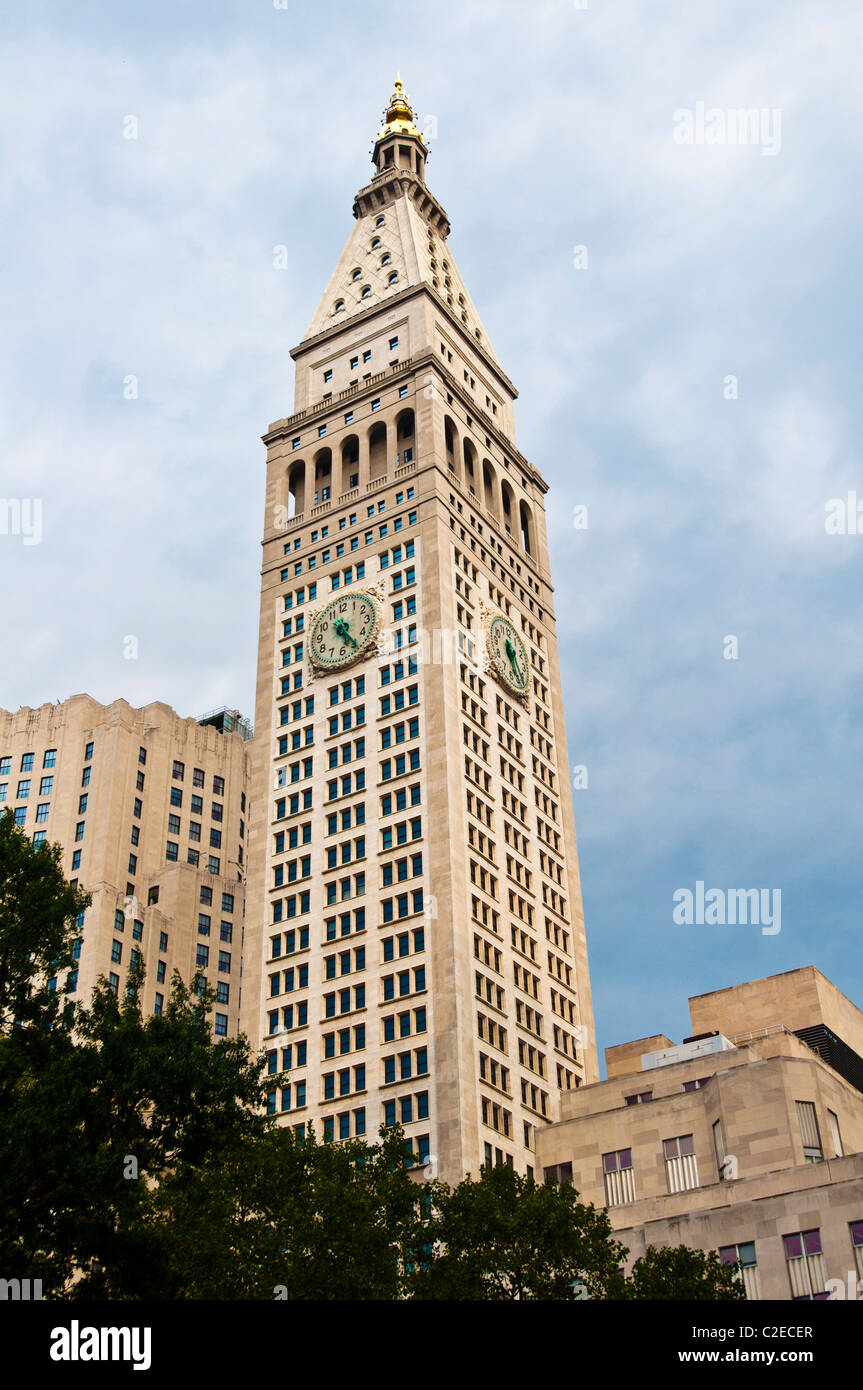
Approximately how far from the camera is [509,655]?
108 meters

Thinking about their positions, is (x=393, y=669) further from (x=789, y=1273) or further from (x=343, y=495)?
(x=789, y=1273)

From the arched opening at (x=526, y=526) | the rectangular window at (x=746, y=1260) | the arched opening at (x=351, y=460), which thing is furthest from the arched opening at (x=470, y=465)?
the rectangular window at (x=746, y=1260)

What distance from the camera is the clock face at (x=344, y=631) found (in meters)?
102

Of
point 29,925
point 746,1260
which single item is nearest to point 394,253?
point 746,1260

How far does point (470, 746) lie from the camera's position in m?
97.2

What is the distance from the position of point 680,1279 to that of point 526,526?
84730mm

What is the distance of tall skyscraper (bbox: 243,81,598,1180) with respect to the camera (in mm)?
84938

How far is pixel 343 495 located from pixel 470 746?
26.2 meters

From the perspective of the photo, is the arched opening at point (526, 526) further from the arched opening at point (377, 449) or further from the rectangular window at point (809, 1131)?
the rectangular window at point (809, 1131)

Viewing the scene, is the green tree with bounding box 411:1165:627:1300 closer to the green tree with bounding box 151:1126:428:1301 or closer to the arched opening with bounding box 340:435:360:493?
the green tree with bounding box 151:1126:428:1301

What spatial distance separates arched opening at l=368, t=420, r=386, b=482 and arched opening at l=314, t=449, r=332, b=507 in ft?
12.2

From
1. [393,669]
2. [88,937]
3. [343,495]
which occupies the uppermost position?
[343,495]

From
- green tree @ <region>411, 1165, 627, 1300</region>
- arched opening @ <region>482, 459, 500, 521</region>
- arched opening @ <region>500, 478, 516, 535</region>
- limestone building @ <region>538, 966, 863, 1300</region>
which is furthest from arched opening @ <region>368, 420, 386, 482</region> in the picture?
green tree @ <region>411, 1165, 627, 1300</region>
